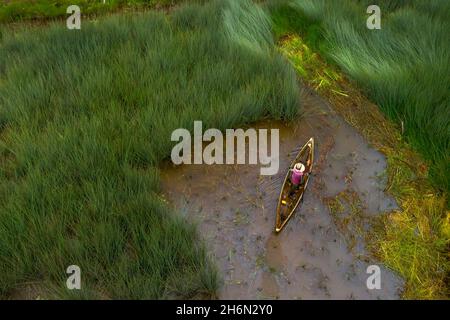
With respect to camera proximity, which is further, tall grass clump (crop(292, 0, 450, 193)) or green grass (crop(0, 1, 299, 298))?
tall grass clump (crop(292, 0, 450, 193))

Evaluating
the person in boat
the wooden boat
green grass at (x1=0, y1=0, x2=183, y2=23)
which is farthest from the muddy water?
green grass at (x1=0, y1=0, x2=183, y2=23)

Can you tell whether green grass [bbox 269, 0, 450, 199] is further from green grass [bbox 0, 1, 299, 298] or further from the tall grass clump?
green grass [bbox 0, 1, 299, 298]

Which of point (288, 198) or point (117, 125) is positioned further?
point (117, 125)

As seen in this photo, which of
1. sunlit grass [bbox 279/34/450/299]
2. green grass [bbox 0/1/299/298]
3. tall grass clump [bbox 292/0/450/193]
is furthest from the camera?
tall grass clump [bbox 292/0/450/193]

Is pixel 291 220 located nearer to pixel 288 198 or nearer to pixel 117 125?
pixel 288 198

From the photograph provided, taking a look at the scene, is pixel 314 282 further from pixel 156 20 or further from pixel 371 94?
pixel 156 20

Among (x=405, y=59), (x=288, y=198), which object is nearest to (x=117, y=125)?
(x=288, y=198)
